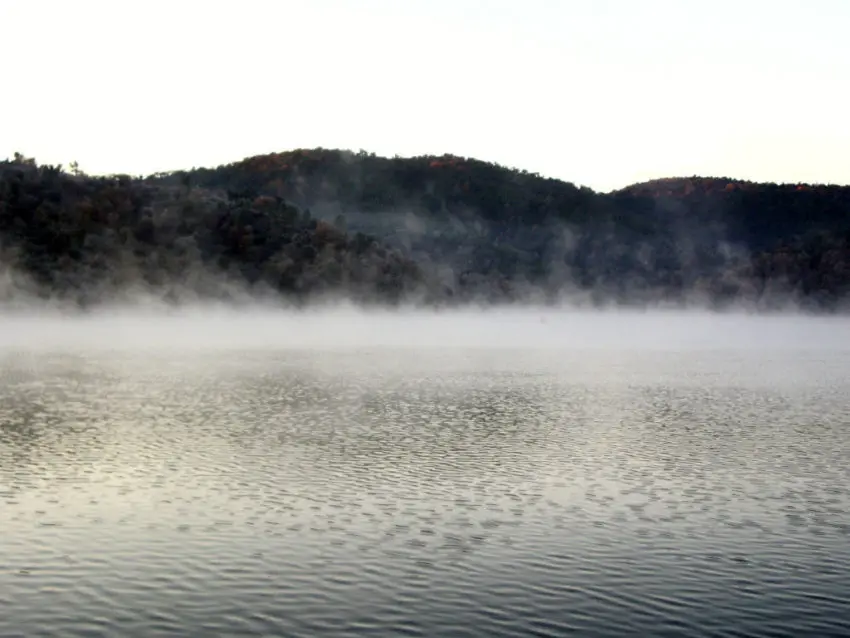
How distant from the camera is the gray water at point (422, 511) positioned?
22.3 meters

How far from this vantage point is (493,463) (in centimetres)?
4041

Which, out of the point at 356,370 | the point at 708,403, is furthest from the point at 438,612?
the point at 356,370

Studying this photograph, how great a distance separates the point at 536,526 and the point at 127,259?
6993 inches

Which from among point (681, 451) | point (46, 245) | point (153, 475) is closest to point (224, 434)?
point (153, 475)

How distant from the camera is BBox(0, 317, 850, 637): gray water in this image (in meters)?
22.3

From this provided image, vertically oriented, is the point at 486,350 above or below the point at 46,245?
below

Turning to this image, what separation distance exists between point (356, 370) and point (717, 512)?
5806 cm

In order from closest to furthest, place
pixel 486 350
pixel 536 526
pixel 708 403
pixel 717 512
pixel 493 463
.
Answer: pixel 536 526
pixel 717 512
pixel 493 463
pixel 708 403
pixel 486 350

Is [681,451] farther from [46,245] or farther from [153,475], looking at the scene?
[46,245]

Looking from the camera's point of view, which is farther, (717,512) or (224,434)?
(224,434)

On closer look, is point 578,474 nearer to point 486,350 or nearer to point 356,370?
point 356,370

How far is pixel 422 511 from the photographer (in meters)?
31.6

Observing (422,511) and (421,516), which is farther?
(422,511)

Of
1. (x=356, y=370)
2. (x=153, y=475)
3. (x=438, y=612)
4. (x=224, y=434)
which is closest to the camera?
(x=438, y=612)
